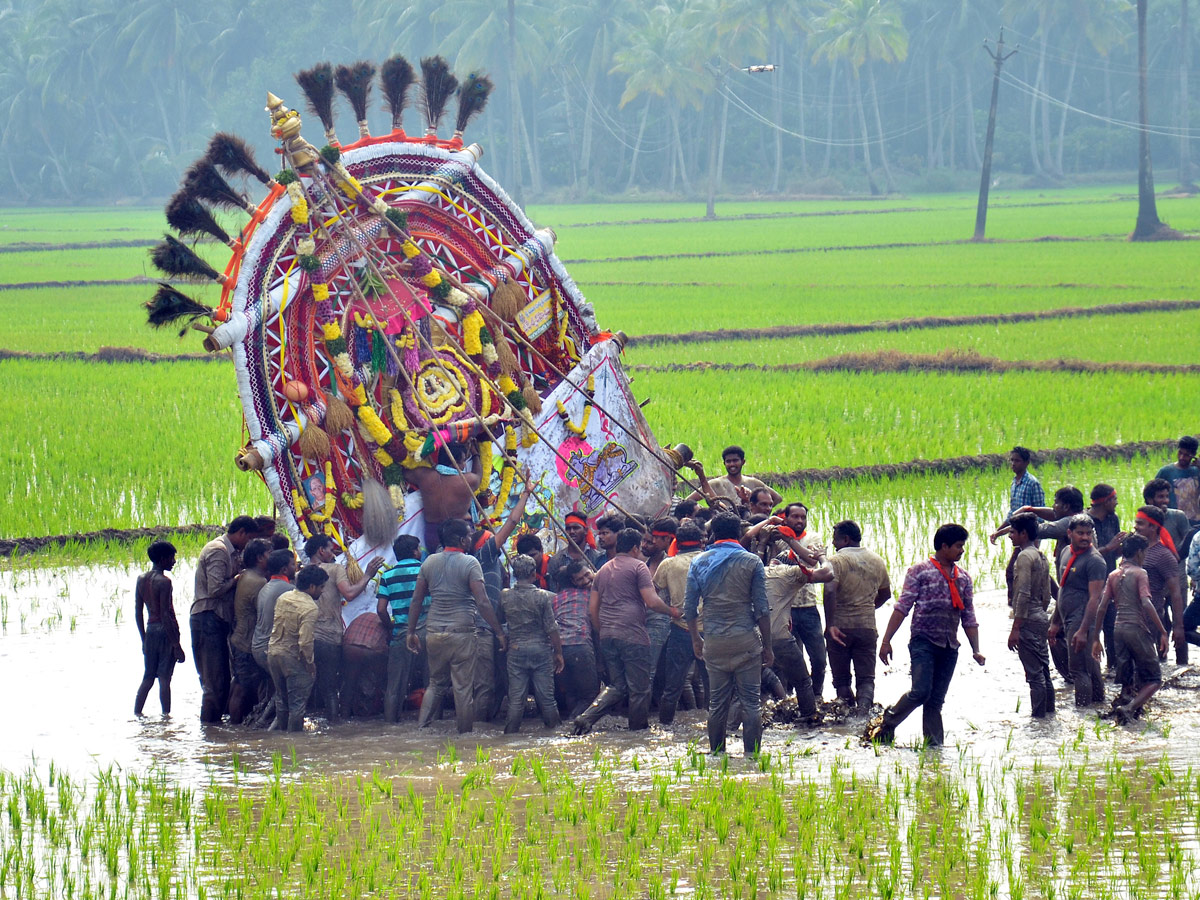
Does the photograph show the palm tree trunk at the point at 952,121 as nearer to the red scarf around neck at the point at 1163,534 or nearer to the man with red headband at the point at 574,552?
the man with red headband at the point at 574,552

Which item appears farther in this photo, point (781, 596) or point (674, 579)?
point (674, 579)

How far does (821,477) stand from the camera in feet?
46.5

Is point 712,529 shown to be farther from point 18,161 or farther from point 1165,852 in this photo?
point 18,161

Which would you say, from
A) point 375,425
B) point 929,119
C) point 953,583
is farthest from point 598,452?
point 929,119

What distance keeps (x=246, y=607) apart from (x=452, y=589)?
1162 mm

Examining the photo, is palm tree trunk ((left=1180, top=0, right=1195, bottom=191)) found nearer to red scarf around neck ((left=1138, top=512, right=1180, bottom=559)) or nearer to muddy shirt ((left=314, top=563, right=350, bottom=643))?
red scarf around neck ((left=1138, top=512, right=1180, bottom=559))

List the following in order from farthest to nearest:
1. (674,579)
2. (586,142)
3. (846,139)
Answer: (846,139), (586,142), (674,579)

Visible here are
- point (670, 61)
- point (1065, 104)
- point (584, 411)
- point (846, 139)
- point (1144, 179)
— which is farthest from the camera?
point (846, 139)

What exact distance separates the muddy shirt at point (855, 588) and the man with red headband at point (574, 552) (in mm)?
1346

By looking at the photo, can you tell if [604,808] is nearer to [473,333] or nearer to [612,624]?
[612,624]

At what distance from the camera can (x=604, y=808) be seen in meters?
6.59

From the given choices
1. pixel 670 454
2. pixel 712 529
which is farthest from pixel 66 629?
pixel 712 529

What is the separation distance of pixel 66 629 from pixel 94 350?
1355 centimetres

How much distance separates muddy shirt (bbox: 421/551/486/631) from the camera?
26.2 ft
